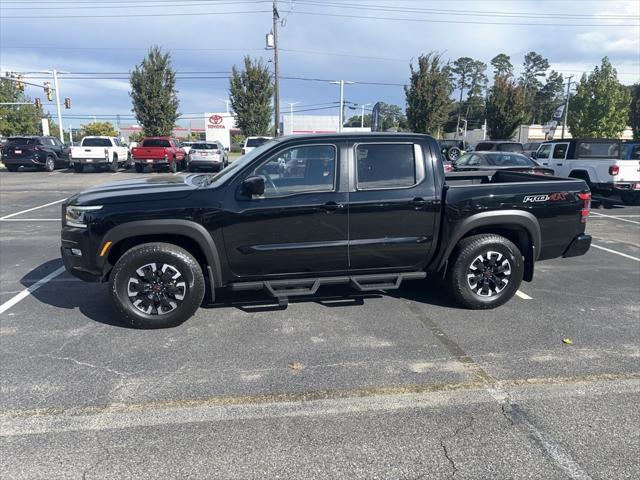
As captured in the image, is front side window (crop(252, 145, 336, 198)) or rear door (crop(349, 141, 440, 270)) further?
rear door (crop(349, 141, 440, 270))

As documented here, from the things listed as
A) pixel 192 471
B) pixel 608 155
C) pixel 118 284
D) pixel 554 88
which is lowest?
A: pixel 192 471

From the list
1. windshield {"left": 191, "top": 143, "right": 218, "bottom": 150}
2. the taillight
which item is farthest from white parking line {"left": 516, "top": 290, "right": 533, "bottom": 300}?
windshield {"left": 191, "top": 143, "right": 218, "bottom": 150}

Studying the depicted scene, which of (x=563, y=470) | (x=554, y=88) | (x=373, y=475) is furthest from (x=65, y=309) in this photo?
(x=554, y=88)

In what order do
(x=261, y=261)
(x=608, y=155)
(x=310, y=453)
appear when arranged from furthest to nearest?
(x=608, y=155) < (x=261, y=261) < (x=310, y=453)

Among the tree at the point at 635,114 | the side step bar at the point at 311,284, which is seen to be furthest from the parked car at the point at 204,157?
the tree at the point at 635,114

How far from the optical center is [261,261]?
4.44 m

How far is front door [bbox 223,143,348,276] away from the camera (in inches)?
170

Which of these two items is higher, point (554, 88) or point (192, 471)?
point (554, 88)

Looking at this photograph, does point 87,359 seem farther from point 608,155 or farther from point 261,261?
point 608,155

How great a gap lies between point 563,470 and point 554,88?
11492cm

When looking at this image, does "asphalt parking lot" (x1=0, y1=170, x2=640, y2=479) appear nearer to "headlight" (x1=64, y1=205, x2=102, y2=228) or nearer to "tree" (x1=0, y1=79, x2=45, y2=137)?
"headlight" (x1=64, y1=205, x2=102, y2=228)

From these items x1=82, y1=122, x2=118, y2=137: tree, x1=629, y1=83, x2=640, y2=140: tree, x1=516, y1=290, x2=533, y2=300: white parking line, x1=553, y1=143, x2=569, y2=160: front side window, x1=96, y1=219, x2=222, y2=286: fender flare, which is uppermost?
x1=629, y1=83, x2=640, y2=140: tree

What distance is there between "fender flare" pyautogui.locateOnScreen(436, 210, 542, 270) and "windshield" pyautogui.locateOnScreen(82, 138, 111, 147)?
22.7 metres

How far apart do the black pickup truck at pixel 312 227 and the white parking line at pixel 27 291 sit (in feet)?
3.99
